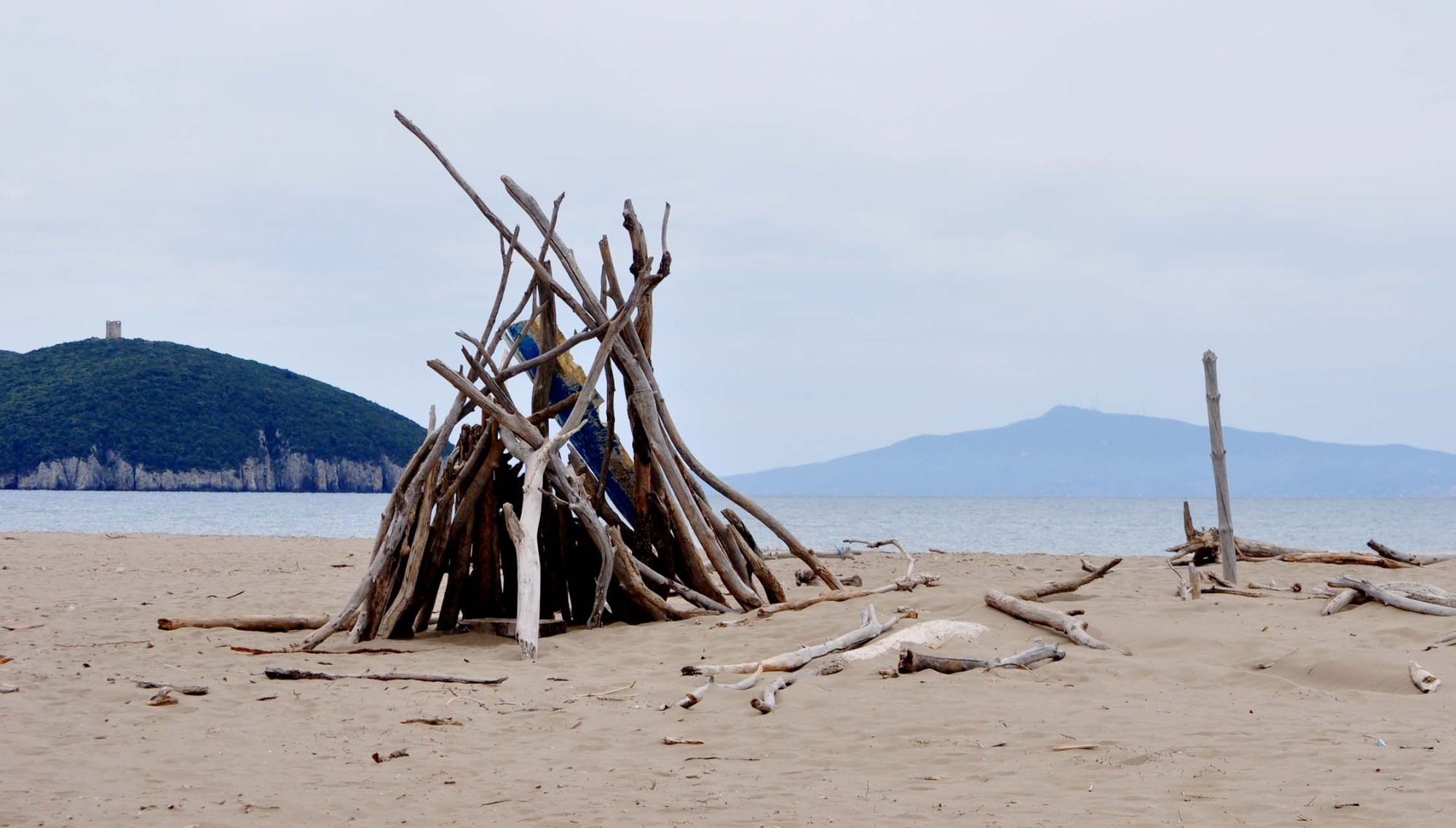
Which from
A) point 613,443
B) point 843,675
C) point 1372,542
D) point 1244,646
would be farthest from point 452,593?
point 1372,542

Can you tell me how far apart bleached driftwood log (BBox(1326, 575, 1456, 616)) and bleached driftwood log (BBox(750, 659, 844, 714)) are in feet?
12.3

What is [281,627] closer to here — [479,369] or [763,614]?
[479,369]

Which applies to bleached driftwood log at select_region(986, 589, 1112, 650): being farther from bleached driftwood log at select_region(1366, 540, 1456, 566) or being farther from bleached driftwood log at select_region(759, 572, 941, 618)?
bleached driftwood log at select_region(1366, 540, 1456, 566)

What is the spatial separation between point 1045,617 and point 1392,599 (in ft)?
7.88

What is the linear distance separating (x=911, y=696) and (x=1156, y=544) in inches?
1211

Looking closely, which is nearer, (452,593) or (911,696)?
(911,696)

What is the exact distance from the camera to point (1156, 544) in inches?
1318

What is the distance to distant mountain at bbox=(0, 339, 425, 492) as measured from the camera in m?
63.9

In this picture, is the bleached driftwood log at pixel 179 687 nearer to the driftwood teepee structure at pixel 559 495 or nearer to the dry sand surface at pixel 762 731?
the dry sand surface at pixel 762 731

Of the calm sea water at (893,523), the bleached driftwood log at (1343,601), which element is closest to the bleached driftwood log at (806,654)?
the bleached driftwood log at (1343,601)

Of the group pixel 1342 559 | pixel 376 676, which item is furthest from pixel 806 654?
pixel 1342 559

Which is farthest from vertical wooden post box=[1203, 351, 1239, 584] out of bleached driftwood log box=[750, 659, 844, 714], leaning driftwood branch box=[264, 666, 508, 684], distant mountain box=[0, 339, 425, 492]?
distant mountain box=[0, 339, 425, 492]

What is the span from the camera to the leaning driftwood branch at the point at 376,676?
227 inches

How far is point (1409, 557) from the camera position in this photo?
1109 centimetres
